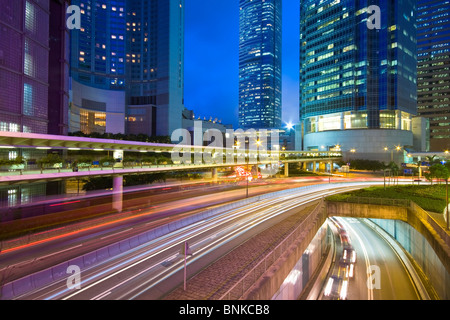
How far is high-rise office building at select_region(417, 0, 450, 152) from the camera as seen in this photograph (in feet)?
435

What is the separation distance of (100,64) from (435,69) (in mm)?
180330

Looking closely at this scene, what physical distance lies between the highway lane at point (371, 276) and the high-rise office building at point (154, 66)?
105 metres

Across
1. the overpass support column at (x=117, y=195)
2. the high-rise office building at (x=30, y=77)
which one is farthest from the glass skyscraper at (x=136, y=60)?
the overpass support column at (x=117, y=195)

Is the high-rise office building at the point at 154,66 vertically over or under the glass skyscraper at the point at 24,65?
over

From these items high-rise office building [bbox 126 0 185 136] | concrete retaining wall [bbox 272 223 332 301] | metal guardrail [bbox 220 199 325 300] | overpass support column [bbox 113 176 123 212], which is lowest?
concrete retaining wall [bbox 272 223 332 301]

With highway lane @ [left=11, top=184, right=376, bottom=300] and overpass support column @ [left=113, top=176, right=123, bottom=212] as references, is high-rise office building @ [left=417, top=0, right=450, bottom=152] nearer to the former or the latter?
highway lane @ [left=11, top=184, right=376, bottom=300]

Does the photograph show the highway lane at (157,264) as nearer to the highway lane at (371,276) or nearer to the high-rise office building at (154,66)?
the highway lane at (371,276)

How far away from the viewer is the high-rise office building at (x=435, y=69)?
435 ft

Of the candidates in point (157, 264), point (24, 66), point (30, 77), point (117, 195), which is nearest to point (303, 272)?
point (157, 264)

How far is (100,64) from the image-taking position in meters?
122

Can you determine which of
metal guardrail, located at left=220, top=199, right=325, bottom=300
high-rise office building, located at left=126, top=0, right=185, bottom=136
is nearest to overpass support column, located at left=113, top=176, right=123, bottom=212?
metal guardrail, located at left=220, top=199, right=325, bottom=300

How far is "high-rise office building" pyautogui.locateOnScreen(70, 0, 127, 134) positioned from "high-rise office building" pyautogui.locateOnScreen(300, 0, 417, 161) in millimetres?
94973
